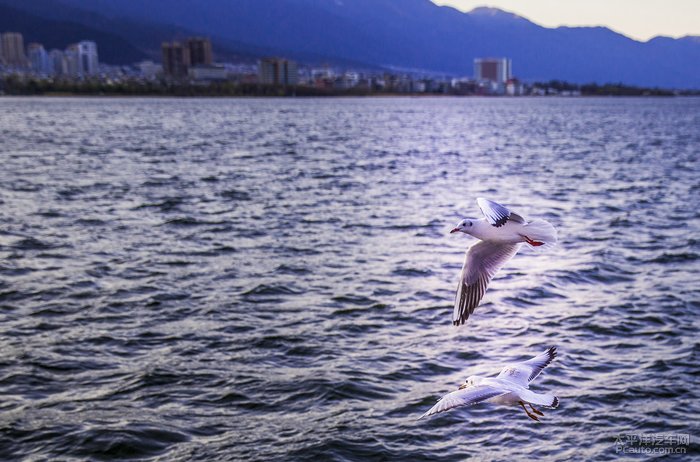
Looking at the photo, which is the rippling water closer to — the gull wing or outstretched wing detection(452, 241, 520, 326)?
outstretched wing detection(452, 241, 520, 326)

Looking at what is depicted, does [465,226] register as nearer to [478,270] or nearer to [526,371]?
[478,270]

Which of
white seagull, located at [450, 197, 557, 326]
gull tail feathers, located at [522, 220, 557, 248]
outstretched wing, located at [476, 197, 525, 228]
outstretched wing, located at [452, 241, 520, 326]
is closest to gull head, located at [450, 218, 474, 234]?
white seagull, located at [450, 197, 557, 326]

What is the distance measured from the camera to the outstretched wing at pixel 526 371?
7004mm

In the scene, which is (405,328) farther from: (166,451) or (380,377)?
(166,451)

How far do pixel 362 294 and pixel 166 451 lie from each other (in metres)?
7.15

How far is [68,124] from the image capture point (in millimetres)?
87250

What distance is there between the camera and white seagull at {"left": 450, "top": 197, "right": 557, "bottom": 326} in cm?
596

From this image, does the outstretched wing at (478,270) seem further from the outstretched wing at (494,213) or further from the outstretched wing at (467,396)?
the outstretched wing at (494,213)

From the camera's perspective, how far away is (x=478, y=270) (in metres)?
7.77

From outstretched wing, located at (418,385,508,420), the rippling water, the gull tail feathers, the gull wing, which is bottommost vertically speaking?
the rippling water

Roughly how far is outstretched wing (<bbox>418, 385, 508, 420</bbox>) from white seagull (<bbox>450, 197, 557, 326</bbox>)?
83 cm

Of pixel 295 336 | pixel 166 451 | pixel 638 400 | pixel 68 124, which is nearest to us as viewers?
pixel 166 451

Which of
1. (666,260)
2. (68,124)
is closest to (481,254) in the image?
(666,260)

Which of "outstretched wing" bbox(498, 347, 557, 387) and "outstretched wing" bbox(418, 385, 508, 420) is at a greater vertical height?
"outstretched wing" bbox(418, 385, 508, 420)
